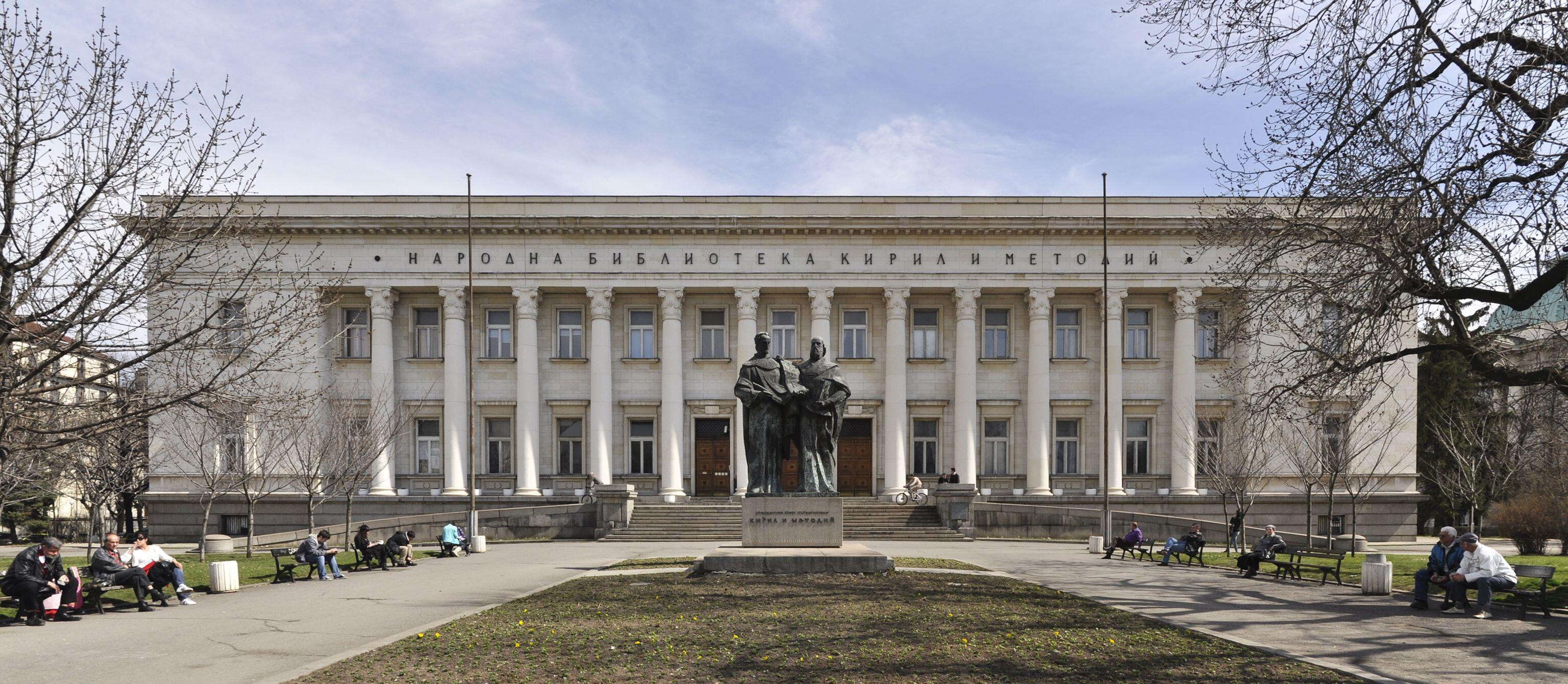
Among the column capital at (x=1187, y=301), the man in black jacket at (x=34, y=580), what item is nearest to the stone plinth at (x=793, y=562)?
the man in black jacket at (x=34, y=580)

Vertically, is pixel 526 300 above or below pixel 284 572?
above

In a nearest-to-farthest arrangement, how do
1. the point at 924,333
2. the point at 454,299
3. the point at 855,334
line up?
1. the point at 454,299
2. the point at 855,334
3. the point at 924,333

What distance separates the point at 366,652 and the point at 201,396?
4165 mm

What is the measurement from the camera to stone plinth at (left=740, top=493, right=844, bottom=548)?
751 inches

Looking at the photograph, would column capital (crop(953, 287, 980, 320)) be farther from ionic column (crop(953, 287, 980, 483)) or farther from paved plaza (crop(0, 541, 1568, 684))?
paved plaza (crop(0, 541, 1568, 684))

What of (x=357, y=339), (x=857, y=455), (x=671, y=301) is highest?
(x=671, y=301)

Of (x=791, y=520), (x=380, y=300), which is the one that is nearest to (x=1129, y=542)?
(x=791, y=520)

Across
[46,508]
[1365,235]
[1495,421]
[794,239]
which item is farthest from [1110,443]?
[46,508]

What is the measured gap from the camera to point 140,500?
150 ft

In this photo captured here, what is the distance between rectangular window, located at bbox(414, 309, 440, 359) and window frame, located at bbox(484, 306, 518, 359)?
203 cm

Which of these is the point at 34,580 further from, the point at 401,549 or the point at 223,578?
the point at 401,549

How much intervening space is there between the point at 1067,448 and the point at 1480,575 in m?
29.7

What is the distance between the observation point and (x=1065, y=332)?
45.1 m

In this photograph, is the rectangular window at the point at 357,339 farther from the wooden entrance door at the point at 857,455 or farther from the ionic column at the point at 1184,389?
the ionic column at the point at 1184,389
